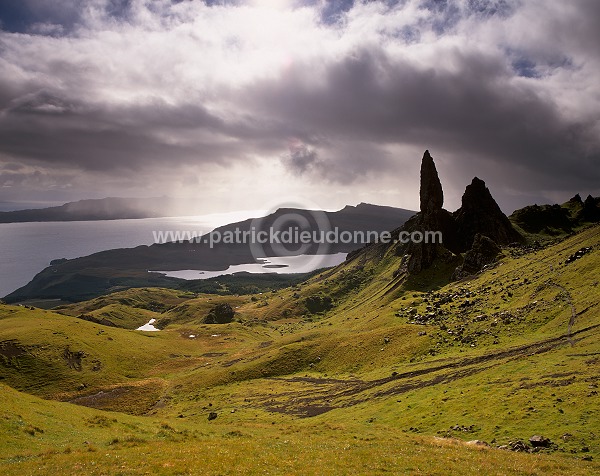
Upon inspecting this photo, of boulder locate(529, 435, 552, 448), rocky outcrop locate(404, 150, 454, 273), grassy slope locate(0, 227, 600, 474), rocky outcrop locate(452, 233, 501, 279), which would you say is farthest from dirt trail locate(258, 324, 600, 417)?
rocky outcrop locate(404, 150, 454, 273)

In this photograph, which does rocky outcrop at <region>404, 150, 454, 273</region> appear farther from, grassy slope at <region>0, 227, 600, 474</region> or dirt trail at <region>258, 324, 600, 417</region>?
dirt trail at <region>258, 324, 600, 417</region>

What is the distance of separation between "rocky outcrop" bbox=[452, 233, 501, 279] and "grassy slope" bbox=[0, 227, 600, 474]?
1096 centimetres

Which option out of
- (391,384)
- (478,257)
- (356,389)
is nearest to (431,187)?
(478,257)

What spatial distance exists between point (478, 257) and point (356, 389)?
98.1 meters

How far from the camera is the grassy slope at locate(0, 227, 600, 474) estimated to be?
3152 cm

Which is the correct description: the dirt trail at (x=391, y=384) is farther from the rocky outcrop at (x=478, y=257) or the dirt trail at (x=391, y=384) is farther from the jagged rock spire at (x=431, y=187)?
the jagged rock spire at (x=431, y=187)

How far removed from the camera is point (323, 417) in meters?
62.0

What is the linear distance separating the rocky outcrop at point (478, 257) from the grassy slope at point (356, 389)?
35.9 ft

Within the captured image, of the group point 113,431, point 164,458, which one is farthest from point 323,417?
point 164,458

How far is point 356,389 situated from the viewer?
74375 millimetres

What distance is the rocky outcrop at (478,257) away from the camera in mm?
145750

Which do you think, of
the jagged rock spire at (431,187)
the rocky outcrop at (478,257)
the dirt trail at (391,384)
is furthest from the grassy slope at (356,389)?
the jagged rock spire at (431,187)

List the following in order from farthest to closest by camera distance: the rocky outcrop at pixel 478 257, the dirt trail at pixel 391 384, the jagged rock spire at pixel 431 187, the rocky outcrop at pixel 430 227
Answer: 1. the jagged rock spire at pixel 431 187
2. the rocky outcrop at pixel 430 227
3. the rocky outcrop at pixel 478 257
4. the dirt trail at pixel 391 384

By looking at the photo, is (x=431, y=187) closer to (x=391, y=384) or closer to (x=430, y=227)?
(x=430, y=227)
